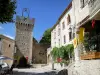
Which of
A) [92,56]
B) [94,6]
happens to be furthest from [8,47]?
[94,6]

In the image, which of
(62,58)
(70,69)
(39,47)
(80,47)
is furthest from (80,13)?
(39,47)

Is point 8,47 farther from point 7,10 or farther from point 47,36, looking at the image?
point 7,10

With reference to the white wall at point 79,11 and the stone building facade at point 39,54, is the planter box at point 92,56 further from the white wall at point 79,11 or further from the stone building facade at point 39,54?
the stone building facade at point 39,54

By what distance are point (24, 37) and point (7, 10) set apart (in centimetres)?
3590

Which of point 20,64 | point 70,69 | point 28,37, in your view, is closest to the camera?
point 70,69

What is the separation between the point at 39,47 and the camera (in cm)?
5447

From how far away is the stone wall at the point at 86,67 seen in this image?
39.0ft

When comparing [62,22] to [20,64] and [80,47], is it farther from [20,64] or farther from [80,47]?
[80,47]

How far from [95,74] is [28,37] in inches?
1609

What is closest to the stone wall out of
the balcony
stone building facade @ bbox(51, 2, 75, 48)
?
the balcony

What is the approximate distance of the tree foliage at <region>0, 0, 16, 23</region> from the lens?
590 inches

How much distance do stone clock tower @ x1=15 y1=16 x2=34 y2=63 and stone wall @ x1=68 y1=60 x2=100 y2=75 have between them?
34.7 meters

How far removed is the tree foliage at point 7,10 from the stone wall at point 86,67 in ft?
23.7

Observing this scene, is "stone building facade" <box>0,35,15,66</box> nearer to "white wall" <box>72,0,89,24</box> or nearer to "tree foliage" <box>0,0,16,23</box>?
"tree foliage" <box>0,0,16,23</box>
